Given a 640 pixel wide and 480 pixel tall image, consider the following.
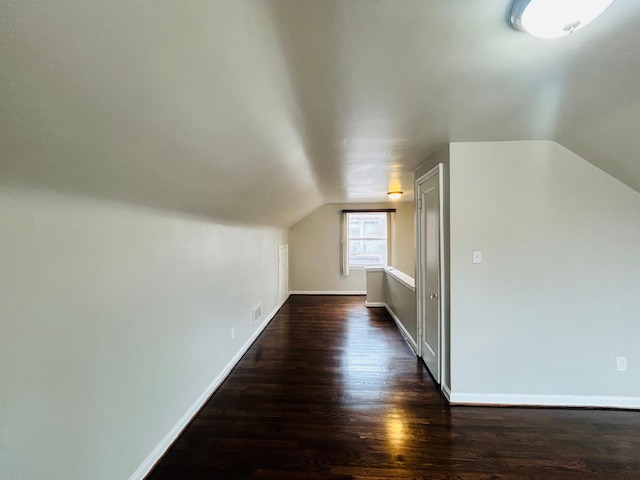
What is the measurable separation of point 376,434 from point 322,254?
16.0ft

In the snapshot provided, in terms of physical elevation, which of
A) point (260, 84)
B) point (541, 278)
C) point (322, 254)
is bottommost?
Result: point (541, 278)

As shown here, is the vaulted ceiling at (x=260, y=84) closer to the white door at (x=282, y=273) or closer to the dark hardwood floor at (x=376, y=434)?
the dark hardwood floor at (x=376, y=434)

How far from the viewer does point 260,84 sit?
4.47 ft

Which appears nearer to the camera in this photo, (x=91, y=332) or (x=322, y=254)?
(x=91, y=332)

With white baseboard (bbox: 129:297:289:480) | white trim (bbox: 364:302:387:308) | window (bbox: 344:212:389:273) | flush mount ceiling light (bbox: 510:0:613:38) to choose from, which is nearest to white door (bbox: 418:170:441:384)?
flush mount ceiling light (bbox: 510:0:613:38)

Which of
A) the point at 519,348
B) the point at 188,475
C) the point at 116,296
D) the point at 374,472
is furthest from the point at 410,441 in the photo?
the point at 116,296

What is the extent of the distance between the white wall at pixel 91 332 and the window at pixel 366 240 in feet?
15.9

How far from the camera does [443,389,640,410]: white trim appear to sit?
2338 millimetres

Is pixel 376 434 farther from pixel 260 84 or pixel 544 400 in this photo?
pixel 260 84

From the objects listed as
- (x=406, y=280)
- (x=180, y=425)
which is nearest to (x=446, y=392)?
(x=406, y=280)

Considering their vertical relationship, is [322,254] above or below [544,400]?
above

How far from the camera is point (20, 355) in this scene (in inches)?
41.8

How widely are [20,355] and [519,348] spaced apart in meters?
3.08

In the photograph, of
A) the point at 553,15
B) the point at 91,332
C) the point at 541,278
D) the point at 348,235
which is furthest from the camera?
the point at 348,235
